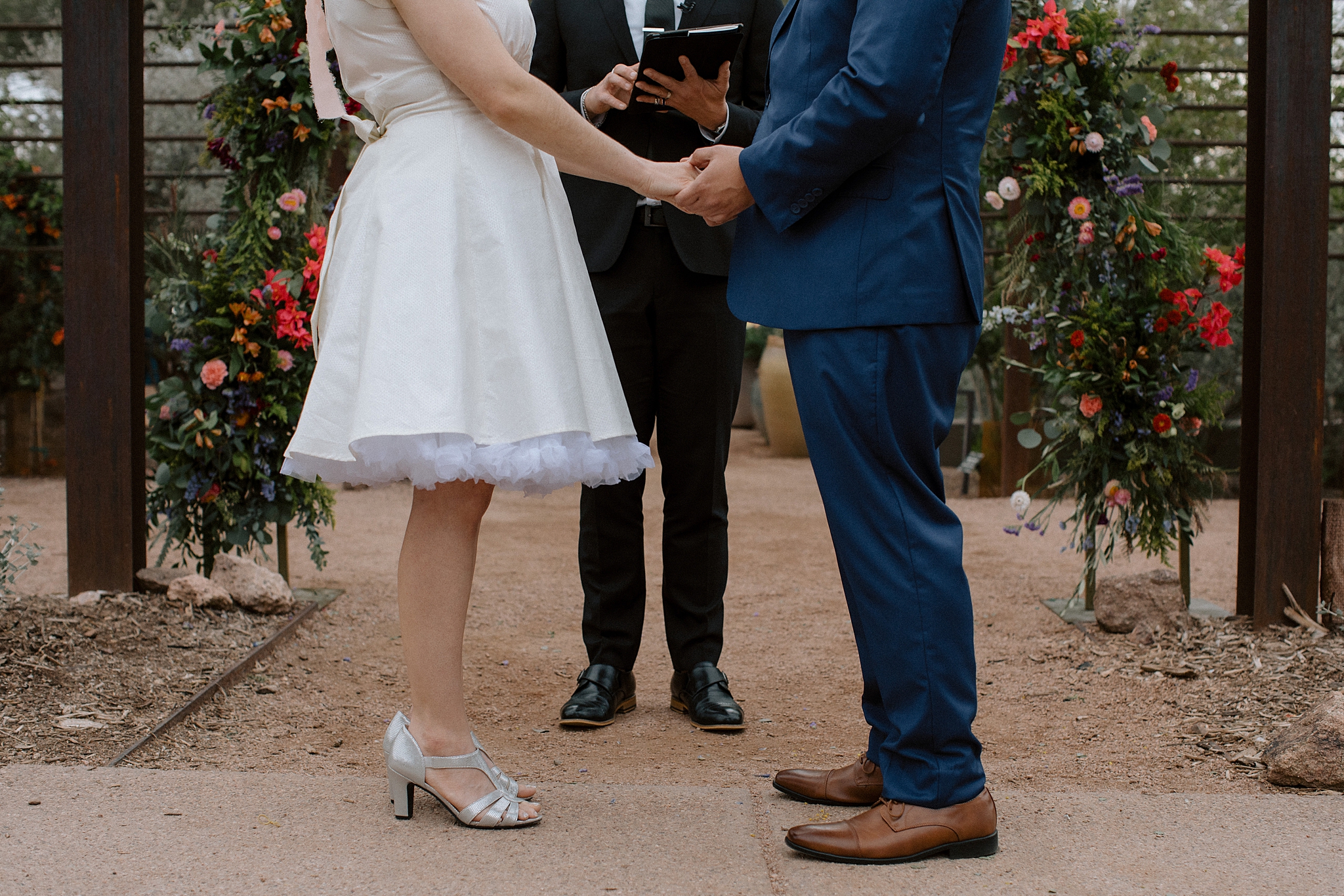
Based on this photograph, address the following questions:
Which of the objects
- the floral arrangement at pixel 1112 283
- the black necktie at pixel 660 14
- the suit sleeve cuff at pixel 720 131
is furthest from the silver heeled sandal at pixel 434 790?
the floral arrangement at pixel 1112 283

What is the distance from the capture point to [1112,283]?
12.7 feet

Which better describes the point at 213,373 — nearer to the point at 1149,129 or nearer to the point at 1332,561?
the point at 1149,129

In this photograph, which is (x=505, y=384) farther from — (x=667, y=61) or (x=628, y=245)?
(x=628, y=245)

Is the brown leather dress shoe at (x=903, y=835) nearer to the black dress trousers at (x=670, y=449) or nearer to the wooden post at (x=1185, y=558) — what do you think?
the black dress trousers at (x=670, y=449)

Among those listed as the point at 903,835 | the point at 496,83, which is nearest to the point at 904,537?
the point at 903,835

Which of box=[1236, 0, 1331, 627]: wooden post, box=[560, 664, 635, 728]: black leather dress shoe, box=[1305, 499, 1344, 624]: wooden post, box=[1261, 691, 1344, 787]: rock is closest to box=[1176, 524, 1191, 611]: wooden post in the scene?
box=[1236, 0, 1331, 627]: wooden post

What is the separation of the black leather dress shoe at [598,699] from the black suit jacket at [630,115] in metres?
0.99

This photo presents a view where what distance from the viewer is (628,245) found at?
2686 mm

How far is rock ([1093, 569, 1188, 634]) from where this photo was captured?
356 centimetres

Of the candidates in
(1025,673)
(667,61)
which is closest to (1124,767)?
(1025,673)

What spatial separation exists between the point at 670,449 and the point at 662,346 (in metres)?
A: 0.26

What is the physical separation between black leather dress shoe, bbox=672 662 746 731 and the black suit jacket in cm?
98

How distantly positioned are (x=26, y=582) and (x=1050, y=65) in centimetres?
428

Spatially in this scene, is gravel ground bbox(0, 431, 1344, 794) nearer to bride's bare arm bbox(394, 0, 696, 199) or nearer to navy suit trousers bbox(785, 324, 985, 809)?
navy suit trousers bbox(785, 324, 985, 809)
